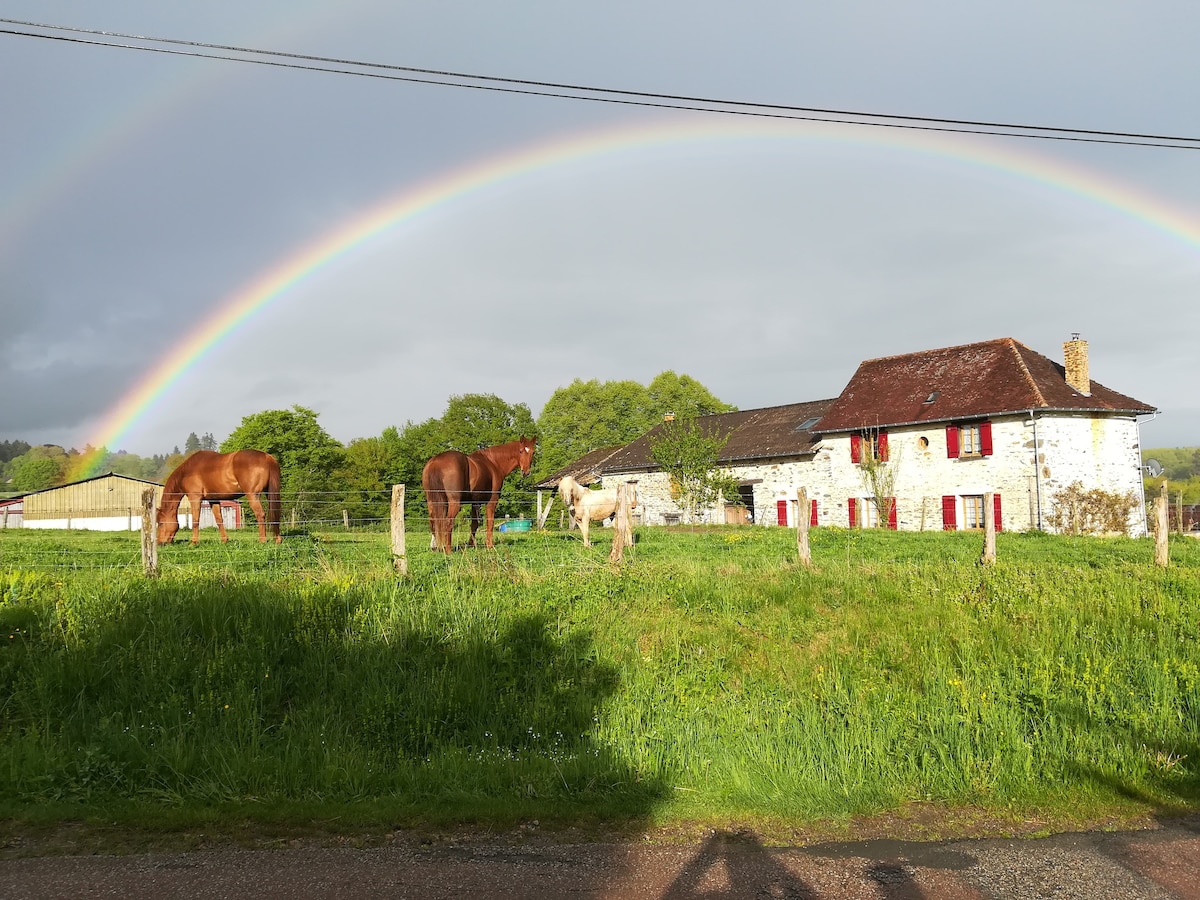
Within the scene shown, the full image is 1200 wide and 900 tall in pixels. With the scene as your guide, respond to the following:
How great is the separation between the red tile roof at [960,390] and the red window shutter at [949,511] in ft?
10.7

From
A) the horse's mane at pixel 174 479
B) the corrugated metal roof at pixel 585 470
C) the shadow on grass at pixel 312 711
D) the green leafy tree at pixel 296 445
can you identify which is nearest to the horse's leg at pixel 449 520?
the shadow on grass at pixel 312 711

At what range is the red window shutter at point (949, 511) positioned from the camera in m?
32.7

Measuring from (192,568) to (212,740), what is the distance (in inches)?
190

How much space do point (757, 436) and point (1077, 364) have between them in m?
15.0

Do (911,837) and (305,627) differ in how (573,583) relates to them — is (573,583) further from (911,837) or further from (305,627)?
(911,837)

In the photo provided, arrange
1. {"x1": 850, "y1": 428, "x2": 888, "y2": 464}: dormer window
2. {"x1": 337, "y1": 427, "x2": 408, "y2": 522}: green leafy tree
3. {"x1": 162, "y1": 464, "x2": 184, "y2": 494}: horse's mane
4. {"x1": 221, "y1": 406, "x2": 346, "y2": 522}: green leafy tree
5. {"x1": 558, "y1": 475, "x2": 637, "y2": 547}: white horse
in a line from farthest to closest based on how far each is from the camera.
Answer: {"x1": 337, "y1": 427, "x2": 408, "y2": 522}: green leafy tree, {"x1": 221, "y1": 406, "x2": 346, "y2": 522}: green leafy tree, {"x1": 850, "y1": 428, "x2": 888, "y2": 464}: dormer window, {"x1": 558, "y1": 475, "x2": 637, "y2": 547}: white horse, {"x1": 162, "y1": 464, "x2": 184, "y2": 494}: horse's mane

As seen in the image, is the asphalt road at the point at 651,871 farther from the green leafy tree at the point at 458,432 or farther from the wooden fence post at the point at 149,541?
the green leafy tree at the point at 458,432

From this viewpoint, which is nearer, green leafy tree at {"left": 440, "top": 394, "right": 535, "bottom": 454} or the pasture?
the pasture

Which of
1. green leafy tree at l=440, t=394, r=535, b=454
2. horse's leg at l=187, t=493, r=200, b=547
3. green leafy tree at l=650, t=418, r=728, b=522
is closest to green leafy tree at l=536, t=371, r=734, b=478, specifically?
green leafy tree at l=440, t=394, r=535, b=454

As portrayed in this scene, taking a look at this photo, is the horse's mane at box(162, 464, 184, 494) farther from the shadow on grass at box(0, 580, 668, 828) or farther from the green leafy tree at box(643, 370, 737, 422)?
the green leafy tree at box(643, 370, 737, 422)

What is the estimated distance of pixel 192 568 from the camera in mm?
10406

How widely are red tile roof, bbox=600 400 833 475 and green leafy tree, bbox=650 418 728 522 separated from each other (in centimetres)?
402

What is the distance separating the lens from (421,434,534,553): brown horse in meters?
13.8

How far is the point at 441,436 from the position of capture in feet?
221
